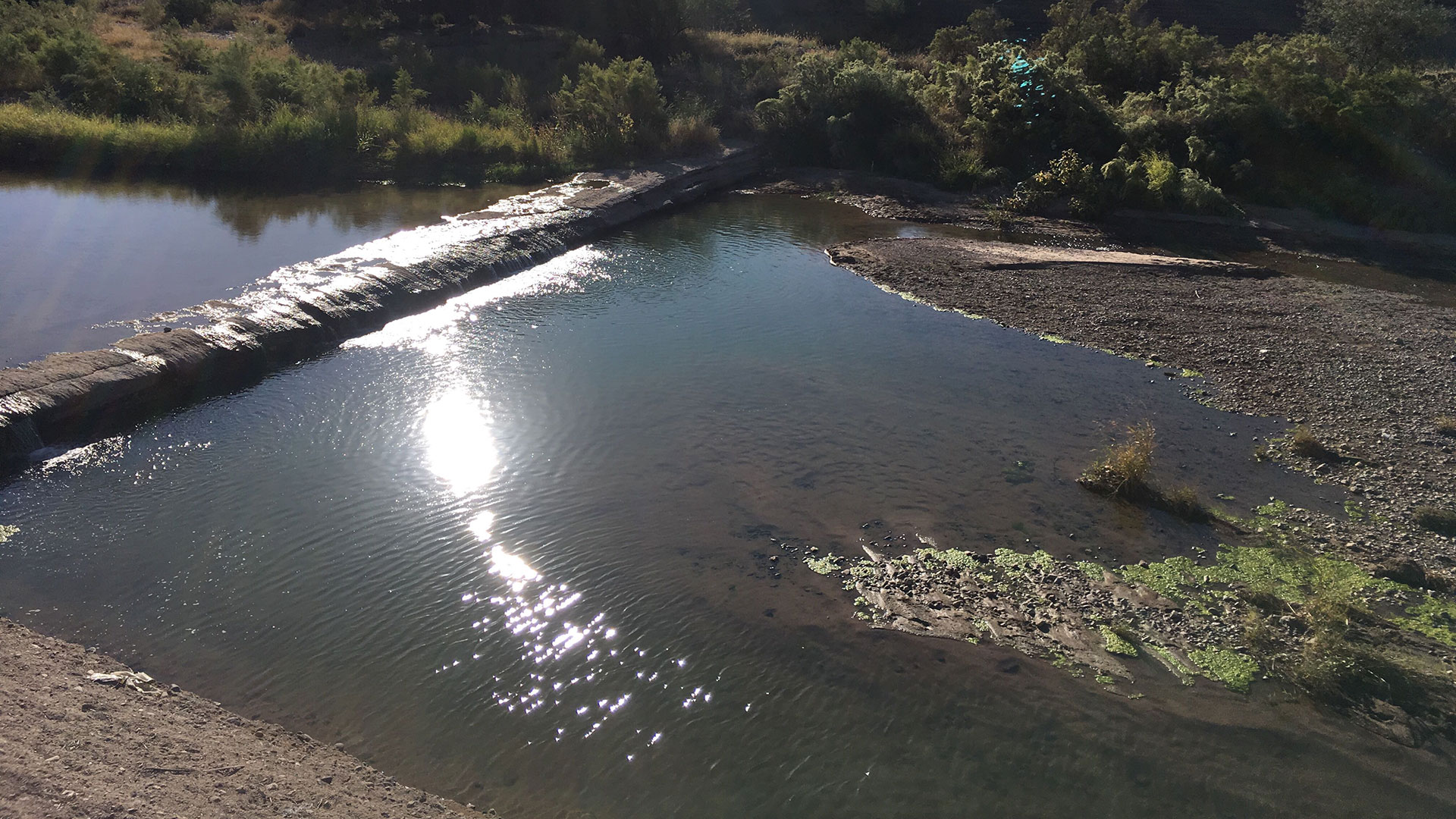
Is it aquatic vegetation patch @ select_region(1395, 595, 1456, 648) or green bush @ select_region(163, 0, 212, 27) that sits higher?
green bush @ select_region(163, 0, 212, 27)

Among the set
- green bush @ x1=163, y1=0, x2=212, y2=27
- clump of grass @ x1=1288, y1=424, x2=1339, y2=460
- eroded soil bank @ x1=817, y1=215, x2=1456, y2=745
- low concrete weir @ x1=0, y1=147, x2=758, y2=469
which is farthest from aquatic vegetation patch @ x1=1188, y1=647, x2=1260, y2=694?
green bush @ x1=163, y1=0, x2=212, y2=27

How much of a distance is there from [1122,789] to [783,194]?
1535 centimetres

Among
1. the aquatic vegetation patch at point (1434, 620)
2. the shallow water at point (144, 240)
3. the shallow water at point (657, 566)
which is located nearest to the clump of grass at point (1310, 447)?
the shallow water at point (657, 566)

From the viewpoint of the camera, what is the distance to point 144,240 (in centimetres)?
1315

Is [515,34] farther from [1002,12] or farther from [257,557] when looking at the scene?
[257,557]

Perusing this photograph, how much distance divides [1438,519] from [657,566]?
6.06 metres

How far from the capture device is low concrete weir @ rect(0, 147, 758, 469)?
783cm

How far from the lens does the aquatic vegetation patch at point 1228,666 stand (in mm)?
5414

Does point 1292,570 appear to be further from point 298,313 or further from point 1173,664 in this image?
point 298,313

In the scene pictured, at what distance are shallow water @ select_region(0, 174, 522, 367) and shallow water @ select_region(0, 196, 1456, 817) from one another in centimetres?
282

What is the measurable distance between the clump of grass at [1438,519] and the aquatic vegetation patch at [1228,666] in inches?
103

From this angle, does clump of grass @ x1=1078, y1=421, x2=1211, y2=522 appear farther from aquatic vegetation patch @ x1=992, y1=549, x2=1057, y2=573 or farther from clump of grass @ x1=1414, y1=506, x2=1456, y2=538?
clump of grass @ x1=1414, y1=506, x2=1456, y2=538

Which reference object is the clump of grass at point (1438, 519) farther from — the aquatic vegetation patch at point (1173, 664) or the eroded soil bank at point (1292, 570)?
the aquatic vegetation patch at point (1173, 664)

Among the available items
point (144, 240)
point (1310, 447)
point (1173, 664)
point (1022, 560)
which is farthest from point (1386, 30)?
point (144, 240)
